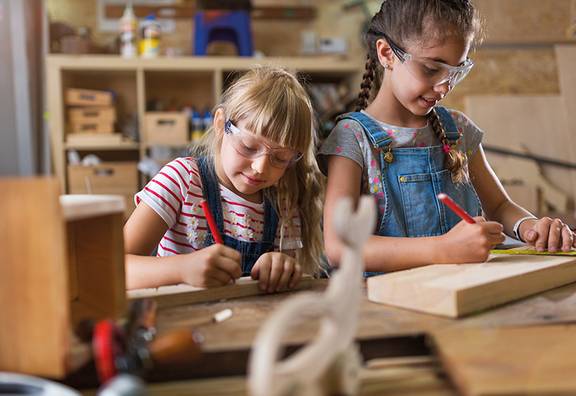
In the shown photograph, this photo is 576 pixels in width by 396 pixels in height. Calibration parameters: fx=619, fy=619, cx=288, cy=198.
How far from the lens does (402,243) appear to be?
4.23 ft

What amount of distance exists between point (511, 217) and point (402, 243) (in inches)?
18.8

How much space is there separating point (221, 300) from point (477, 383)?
21.0 inches

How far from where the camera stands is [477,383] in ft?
2.02

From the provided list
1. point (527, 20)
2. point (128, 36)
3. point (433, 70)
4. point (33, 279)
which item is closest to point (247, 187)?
point (433, 70)

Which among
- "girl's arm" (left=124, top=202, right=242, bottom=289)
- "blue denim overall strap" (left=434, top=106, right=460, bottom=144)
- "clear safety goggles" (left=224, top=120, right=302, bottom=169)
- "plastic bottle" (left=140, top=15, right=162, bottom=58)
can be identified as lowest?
"girl's arm" (left=124, top=202, right=242, bottom=289)

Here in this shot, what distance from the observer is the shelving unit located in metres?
3.76

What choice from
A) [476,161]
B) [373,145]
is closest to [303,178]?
[373,145]

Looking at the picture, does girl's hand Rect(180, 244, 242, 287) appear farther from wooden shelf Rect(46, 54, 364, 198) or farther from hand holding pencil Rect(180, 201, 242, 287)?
wooden shelf Rect(46, 54, 364, 198)

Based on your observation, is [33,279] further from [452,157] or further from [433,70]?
[452,157]

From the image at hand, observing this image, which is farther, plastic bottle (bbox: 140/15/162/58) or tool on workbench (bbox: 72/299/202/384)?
plastic bottle (bbox: 140/15/162/58)

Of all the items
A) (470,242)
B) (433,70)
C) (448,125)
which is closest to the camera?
(470,242)

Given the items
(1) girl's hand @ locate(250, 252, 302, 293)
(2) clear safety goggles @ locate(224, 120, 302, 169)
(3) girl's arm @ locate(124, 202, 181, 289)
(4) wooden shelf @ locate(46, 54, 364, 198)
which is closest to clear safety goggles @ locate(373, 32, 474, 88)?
(2) clear safety goggles @ locate(224, 120, 302, 169)

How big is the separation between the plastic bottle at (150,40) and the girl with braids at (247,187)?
2450 mm

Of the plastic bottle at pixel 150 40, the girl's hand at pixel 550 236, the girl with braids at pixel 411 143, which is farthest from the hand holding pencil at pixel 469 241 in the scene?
the plastic bottle at pixel 150 40
